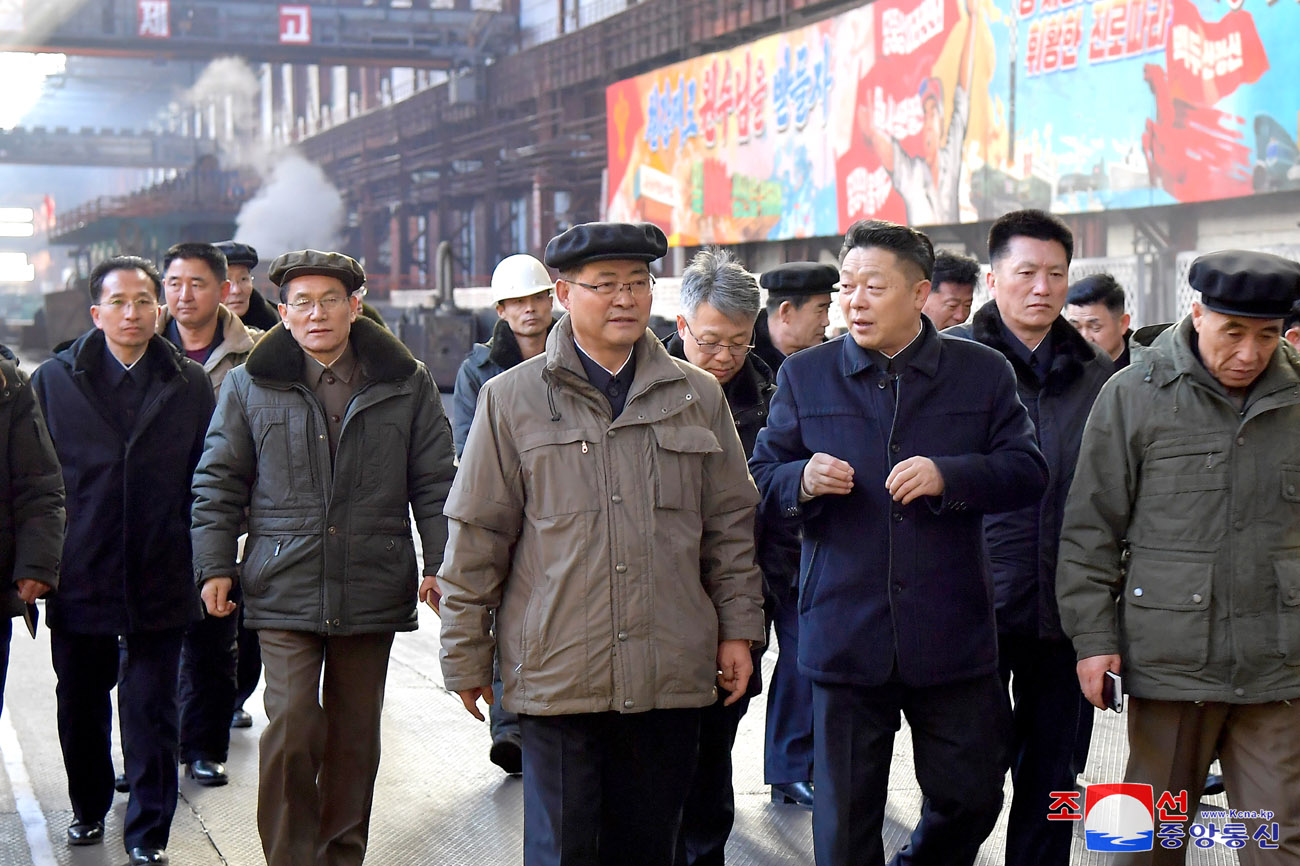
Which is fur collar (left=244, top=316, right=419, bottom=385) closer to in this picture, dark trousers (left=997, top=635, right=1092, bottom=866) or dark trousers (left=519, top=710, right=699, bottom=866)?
dark trousers (left=519, top=710, right=699, bottom=866)

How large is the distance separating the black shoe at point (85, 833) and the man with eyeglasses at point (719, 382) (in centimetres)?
192

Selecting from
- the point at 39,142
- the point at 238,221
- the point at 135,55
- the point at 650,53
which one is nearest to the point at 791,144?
the point at 650,53

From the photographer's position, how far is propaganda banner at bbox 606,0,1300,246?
1216 centimetres

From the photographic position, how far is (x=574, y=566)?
303 centimetres

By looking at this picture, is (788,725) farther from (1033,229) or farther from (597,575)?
(597,575)

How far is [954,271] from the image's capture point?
18.4ft

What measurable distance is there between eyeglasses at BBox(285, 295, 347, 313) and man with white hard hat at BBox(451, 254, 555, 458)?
1.47 m

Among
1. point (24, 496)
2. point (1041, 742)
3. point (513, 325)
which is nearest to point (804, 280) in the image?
point (513, 325)

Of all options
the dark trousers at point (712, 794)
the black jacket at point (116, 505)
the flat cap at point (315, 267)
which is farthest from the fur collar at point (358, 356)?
the dark trousers at point (712, 794)

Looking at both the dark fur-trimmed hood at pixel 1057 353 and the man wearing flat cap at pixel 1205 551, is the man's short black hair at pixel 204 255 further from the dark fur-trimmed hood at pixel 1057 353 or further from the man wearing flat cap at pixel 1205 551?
the man wearing flat cap at pixel 1205 551

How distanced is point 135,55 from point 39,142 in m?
18.7

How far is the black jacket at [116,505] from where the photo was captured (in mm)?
4402

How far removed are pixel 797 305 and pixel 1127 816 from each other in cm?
214

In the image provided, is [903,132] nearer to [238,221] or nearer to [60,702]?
[60,702]
